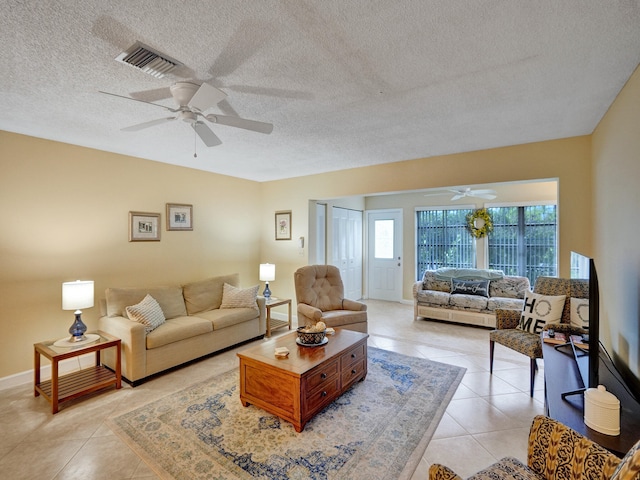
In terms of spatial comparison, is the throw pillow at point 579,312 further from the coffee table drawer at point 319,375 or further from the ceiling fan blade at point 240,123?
the ceiling fan blade at point 240,123

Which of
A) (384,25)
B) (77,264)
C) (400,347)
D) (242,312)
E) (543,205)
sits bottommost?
(400,347)

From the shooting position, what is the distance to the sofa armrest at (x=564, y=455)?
43.2 inches

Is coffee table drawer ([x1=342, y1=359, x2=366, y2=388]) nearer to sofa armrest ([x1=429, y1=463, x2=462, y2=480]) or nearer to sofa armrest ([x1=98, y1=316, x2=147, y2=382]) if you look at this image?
sofa armrest ([x1=429, y1=463, x2=462, y2=480])

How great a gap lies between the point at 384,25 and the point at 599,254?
2.90 m

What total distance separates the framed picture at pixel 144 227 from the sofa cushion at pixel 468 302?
4.74 m

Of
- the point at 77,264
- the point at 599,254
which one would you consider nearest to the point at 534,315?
the point at 599,254

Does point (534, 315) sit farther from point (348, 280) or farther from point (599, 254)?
point (348, 280)

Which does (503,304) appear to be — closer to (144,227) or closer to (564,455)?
(564,455)

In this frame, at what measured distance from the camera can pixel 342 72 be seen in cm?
189

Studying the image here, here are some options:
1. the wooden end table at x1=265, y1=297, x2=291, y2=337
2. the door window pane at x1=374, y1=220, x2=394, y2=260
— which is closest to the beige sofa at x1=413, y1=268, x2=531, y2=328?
the door window pane at x1=374, y1=220, x2=394, y2=260

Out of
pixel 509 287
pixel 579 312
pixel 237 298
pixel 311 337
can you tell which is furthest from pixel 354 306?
pixel 509 287

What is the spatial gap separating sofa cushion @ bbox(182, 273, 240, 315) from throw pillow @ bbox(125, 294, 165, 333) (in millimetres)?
546

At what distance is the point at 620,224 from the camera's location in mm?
2168

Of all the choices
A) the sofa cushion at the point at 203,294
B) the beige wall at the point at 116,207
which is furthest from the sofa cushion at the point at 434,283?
the sofa cushion at the point at 203,294
